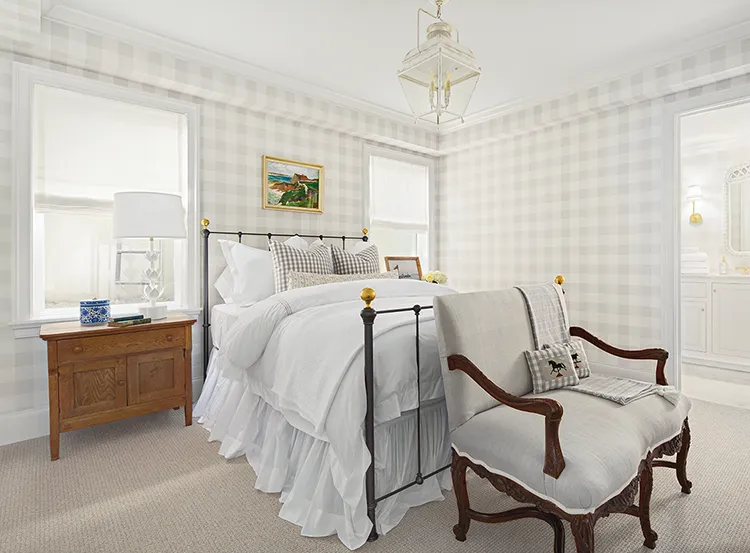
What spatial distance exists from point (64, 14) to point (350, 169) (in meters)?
2.54

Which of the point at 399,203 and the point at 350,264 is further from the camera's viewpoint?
the point at 399,203

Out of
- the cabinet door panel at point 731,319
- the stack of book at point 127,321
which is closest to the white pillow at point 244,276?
the stack of book at point 127,321

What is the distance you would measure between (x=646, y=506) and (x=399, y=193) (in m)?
3.97

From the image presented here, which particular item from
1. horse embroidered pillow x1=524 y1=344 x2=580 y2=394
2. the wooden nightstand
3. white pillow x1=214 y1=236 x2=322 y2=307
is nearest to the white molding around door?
horse embroidered pillow x1=524 y1=344 x2=580 y2=394

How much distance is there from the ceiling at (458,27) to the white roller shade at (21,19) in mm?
243

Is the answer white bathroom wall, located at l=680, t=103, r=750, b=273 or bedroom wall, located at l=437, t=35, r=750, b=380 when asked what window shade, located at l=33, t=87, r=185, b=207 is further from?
white bathroom wall, located at l=680, t=103, r=750, b=273

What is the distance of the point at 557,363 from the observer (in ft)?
6.82

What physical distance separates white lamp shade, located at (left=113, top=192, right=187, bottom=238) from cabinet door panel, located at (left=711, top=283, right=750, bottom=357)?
5.43m

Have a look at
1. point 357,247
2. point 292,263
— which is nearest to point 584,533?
point 292,263

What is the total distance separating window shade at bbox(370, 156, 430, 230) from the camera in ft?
16.3

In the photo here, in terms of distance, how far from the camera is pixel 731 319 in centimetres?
476

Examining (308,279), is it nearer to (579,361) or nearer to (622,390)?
(579,361)

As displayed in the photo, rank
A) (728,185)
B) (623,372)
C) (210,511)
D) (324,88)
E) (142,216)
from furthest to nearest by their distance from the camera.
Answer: (728,185) < (324,88) < (623,372) < (142,216) < (210,511)

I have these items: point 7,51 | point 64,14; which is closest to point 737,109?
point 64,14
